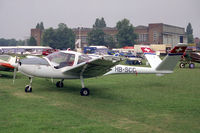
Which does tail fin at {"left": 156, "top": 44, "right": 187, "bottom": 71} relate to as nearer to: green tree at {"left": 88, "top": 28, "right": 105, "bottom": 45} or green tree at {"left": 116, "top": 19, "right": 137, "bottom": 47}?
green tree at {"left": 116, "top": 19, "right": 137, "bottom": 47}

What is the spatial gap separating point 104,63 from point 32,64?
3405mm

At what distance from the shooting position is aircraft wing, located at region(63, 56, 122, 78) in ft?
30.0

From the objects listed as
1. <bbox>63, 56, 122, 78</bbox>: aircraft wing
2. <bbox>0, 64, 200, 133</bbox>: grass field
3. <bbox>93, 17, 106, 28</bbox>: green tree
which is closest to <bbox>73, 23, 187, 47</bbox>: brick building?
<bbox>93, 17, 106, 28</bbox>: green tree

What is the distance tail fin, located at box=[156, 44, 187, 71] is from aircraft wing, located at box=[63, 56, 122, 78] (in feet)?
11.7

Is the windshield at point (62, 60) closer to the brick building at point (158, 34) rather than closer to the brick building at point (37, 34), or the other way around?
the brick building at point (158, 34)

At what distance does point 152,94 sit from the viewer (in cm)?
1106

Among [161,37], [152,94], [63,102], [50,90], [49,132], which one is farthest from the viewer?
[161,37]

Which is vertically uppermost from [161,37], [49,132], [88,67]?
[161,37]

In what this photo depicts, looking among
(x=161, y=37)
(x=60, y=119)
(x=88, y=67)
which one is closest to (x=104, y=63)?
(x=88, y=67)

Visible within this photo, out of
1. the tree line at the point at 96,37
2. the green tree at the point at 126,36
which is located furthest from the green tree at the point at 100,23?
the green tree at the point at 126,36

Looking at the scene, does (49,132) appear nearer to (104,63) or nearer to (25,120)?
(25,120)

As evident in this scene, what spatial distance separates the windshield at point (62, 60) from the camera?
11062 mm

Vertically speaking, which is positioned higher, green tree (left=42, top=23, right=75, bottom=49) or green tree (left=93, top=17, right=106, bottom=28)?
green tree (left=93, top=17, right=106, bottom=28)

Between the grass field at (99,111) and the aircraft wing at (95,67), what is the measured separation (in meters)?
0.98
